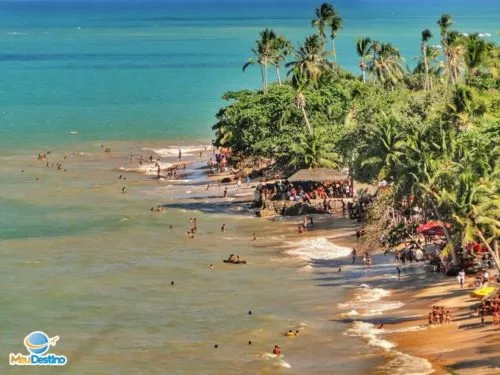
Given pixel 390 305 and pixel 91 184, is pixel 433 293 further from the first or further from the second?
pixel 91 184

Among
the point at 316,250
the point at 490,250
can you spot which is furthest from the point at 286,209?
the point at 490,250

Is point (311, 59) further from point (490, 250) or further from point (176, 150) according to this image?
point (490, 250)

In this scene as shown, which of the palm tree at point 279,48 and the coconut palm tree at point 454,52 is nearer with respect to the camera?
the coconut palm tree at point 454,52

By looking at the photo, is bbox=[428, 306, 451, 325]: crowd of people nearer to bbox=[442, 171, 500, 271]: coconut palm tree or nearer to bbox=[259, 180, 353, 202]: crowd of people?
bbox=[442, 171, 500, 271]: coconut palm tree

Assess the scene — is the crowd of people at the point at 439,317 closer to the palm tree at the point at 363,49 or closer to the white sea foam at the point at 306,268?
the white sea foam at the point at 306,268

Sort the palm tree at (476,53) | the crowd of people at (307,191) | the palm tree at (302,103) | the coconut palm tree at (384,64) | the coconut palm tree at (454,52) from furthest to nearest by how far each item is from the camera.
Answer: the coconut palm tree at (384,64) < the coconut palm tree at (454,52) < the palm tree at (476,53) < the palm tree at (302,103) < the crowd of people at (307,191)

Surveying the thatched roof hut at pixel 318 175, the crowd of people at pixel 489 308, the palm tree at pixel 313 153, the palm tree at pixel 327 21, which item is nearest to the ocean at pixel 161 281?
the crowd of people at pixel 489 308
